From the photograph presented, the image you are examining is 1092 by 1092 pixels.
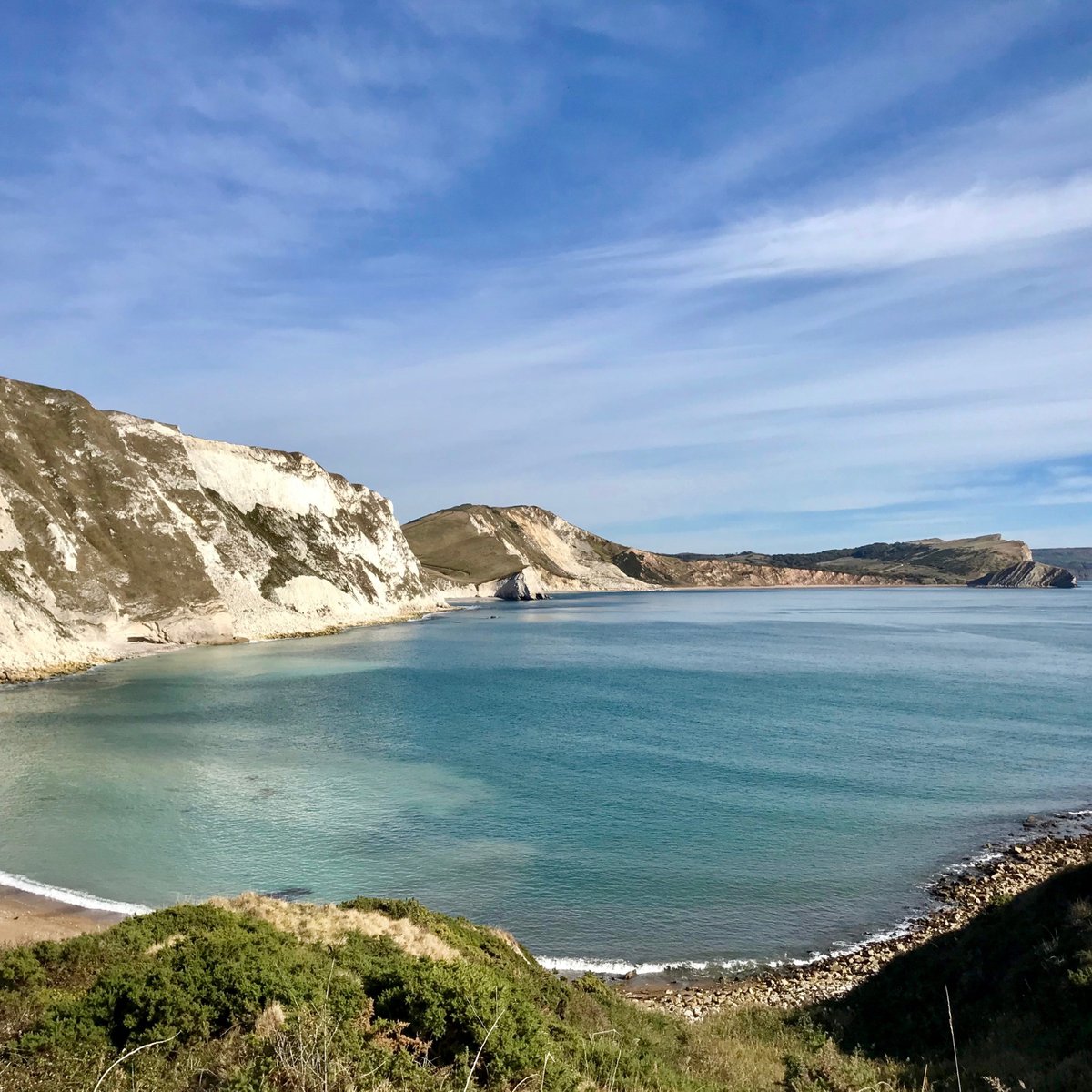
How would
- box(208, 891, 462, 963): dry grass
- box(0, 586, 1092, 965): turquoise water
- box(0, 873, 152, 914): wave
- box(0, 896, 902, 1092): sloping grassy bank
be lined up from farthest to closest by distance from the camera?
box(0, 586, 1092, 965): turquoise water, box(0, 873, 152, 914): wave, box(208, 891, 462, 963): dry grass, box(0, 896, 902, 1092): sloping grassy bank

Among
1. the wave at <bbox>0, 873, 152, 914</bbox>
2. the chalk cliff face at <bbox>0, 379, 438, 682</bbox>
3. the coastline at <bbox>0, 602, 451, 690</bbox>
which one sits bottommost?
the wave at <bbox>0, 873, 152, 914</bbox>

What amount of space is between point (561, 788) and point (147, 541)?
7396cm

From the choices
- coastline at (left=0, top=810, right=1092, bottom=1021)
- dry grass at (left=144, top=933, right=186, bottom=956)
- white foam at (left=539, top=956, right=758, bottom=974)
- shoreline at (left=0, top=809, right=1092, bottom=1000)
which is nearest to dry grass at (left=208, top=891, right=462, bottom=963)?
dry grass at (left=144, top=933, right=186, bottom=956)

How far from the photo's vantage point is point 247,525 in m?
111

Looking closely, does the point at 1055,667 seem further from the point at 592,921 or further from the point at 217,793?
the point at 217,793

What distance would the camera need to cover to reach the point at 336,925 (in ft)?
46.7

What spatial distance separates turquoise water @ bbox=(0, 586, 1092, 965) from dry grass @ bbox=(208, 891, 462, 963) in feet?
20.4

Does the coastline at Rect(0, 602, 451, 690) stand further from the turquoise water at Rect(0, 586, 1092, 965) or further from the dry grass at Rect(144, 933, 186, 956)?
the dry grass at Rect(144, 933, 186, 956)

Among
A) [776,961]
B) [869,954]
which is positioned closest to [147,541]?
[776,961]

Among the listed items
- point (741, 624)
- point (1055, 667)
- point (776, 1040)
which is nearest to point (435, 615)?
point (741, 624)

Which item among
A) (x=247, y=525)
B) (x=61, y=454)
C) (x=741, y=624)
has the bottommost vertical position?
(x=741, y=624)

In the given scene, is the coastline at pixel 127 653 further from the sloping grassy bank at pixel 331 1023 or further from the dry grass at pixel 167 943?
the sloping grassy bank at pixel 331 1023

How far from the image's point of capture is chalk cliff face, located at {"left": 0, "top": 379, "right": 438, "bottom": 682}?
233ft

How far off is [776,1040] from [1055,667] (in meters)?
72.1
